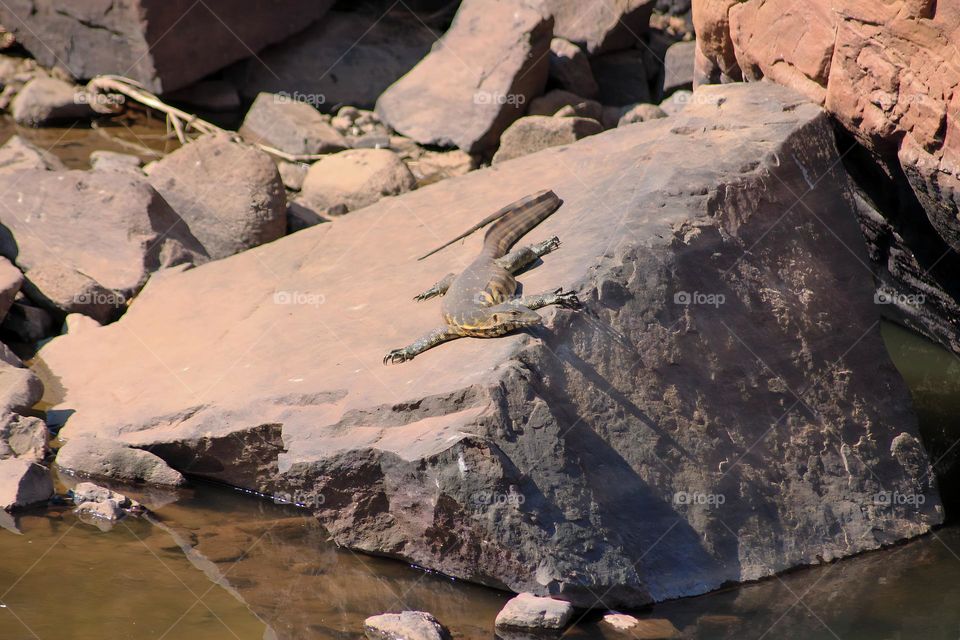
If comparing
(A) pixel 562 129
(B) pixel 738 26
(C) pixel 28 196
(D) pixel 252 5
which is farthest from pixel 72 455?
(D) pixel 252 5

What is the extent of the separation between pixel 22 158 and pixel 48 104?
2741mm

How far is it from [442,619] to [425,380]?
131cm

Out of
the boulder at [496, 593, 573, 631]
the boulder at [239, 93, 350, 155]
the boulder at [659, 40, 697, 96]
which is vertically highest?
the boulder at [496, 593, 573, 631]

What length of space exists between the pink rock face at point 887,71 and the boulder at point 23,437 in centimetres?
574

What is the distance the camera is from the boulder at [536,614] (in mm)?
5324

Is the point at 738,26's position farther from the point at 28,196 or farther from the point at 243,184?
the point at 28,196

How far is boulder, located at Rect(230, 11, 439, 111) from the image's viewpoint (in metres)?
13.9

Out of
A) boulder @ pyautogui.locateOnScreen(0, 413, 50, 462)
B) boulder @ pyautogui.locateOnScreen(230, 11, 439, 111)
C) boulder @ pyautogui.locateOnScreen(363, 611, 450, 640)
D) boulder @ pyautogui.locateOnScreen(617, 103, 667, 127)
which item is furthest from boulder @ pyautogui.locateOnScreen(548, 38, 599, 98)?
boulder @ pyautogui.locateOnScreen(363, 611, 450, 640)

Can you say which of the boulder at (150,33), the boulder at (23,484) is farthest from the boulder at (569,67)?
the boulder at (23,484)

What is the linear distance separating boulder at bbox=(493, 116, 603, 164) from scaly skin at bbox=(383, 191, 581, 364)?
155 inches

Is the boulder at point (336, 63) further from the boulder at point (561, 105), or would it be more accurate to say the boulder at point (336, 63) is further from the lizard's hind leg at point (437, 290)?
the lizard's hind leg at point (437, 290)

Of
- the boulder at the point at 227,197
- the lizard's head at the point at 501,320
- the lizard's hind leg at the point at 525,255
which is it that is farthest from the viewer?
the boulder at the point at 227,197

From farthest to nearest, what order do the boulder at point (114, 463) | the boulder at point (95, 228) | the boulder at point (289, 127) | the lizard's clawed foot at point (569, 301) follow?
the boulder at point (289, 127)
the boulder at point (95, 228)
the boulder at point (114, 463)
the lizard's clawed foot at point (569, 301)

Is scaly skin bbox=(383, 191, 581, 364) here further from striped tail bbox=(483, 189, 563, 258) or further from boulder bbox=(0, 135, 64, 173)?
boulder bbox=(0, 135, 64, 173)
